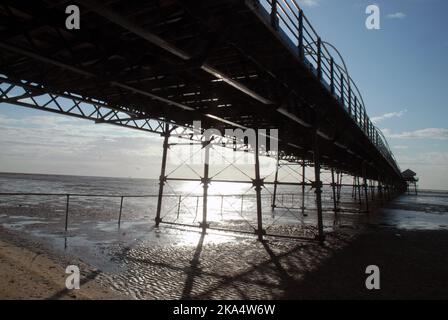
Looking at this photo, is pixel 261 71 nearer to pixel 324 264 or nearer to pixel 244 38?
pixel 244 38

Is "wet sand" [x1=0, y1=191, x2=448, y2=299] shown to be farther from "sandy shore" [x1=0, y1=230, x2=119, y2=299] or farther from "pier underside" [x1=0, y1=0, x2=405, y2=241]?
"pier underside" [x1=0, y1=0, x2=405, y2=241]

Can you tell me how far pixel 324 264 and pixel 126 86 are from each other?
7623 millimetres

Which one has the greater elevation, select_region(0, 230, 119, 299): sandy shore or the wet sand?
select_region(0, 230, 119, 299): sandy shore

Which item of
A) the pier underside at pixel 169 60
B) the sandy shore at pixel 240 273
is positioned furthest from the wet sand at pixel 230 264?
the pier underside at pixel 169 60

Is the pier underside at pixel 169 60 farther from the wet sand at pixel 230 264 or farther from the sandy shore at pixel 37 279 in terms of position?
the sandy shore at pixel 37 279

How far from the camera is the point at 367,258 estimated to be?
9.80 metres

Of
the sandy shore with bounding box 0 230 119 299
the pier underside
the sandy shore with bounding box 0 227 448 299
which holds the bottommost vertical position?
the sandy shore with bounding box 0 227 448 299

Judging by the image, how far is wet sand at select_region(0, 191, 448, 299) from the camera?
6383 mm

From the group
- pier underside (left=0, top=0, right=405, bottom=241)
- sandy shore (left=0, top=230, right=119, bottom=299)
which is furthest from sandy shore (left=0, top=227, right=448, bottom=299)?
pier underside (left=0, top=0, right=405, bottom=241)

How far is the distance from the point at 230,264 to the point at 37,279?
4.75m

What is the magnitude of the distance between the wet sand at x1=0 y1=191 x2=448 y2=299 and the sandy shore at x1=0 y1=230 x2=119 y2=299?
38mm

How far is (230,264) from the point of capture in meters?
8.55

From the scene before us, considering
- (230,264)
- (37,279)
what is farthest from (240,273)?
(37,279)
